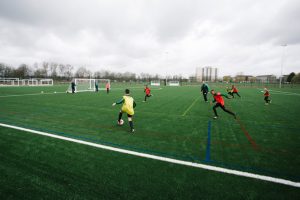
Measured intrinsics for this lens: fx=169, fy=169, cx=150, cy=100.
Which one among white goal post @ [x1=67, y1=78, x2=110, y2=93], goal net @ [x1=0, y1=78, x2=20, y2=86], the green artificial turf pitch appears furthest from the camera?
goal net @ [x1=0, y1=78, x2=20, y2=86]

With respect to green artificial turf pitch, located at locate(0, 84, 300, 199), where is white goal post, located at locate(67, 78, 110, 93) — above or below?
above

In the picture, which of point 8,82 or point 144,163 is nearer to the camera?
point 144,163

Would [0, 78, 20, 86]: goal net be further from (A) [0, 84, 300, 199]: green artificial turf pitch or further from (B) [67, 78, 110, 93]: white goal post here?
(A) [0, 84, 300, 199]: green artificial turf pitch

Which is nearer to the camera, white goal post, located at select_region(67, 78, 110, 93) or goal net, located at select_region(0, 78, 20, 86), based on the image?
white goal post, located at select_region(67, 78, 110, 93)

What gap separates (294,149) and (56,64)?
380 ft

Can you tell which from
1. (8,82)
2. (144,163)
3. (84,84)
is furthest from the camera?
(8,82)

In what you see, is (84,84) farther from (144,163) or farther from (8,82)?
(8,82)

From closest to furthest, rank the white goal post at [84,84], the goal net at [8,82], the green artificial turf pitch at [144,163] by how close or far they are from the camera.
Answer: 1. the green artificial turf pitch at [144,163]
2. the white goal post at [84,84]
3. the goal net at [8,82]

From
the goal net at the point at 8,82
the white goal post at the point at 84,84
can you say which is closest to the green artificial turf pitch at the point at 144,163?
the white goal post at the point at 84,84

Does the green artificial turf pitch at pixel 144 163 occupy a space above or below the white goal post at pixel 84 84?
below

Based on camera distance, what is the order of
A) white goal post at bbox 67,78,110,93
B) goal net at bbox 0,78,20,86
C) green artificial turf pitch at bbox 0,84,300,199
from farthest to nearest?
goal net at bbox 0,78,20,86 < white goal post at bbox 67,78,110,93 < green artificial turf pitch at bbox 0,84,300,199

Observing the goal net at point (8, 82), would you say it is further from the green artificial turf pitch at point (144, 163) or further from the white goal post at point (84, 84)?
the green artificial turf pitch at point (144, 163)

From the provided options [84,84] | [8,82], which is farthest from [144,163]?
[8,82]

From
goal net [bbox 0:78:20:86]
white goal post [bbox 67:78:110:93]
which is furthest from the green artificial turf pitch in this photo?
goal net [bbox 0:78:20:86]
